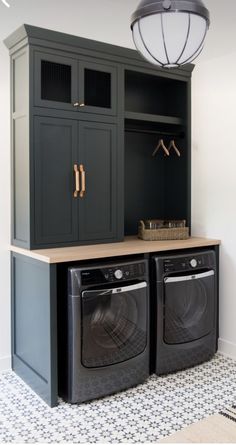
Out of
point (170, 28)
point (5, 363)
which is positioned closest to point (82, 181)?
point (5, 363)

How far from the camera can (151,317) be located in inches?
127

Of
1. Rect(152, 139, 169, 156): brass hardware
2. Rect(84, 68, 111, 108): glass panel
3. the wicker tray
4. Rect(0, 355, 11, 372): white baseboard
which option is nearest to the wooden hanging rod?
Rect(152, 139, 169, 156): brass hardware

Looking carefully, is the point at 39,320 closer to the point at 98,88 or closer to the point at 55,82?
the point at 55,82

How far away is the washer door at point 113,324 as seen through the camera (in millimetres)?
2787

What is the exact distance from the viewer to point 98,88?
345 cm

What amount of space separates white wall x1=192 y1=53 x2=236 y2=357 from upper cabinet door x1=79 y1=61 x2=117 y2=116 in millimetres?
Result: 930

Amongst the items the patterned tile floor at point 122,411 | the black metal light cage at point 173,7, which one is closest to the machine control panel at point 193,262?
the patterned tile floor at point 122,411

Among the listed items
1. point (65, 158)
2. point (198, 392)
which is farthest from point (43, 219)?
point (198, 392)

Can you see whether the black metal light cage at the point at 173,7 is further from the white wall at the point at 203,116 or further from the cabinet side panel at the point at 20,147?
the cabinet side panel at the point at 20,147

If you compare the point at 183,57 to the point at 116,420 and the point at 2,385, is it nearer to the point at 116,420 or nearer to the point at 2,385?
the point at 116,420

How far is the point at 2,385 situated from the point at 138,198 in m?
1.98

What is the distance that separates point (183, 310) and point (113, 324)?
673 mm

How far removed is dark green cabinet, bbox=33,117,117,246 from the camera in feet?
10.0

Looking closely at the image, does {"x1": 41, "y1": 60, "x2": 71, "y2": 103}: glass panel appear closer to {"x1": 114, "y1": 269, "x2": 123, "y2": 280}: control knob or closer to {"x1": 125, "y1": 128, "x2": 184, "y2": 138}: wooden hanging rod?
{"x1": 125, "y1": 128, "x2": 184, "y2": 138}: wooden hanging rod
